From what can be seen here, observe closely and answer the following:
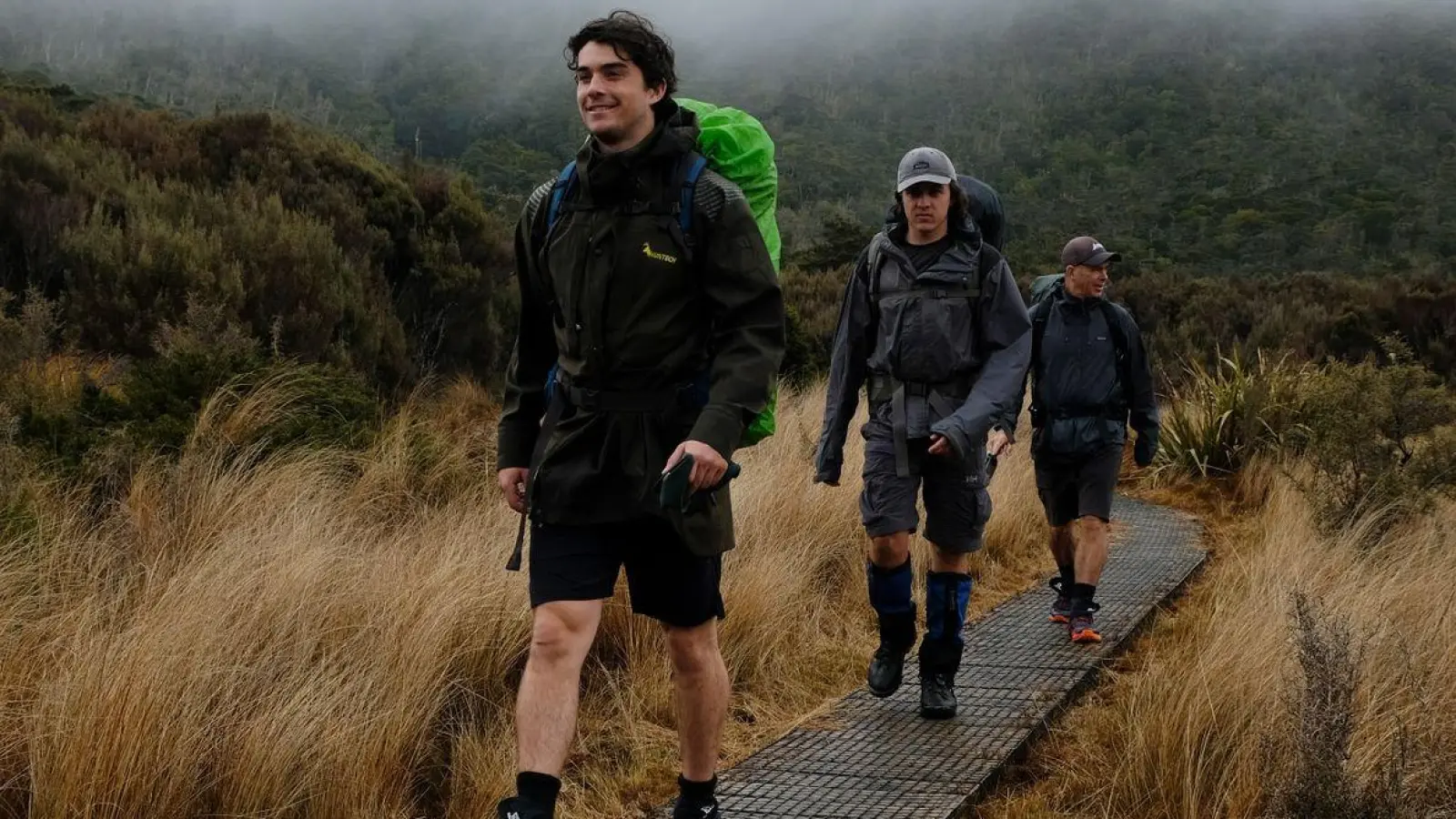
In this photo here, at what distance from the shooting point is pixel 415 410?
27.0 ft

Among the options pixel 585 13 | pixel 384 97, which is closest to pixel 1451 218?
pixel 384 97

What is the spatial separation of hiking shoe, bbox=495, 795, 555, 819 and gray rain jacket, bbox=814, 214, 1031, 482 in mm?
Result: 2081

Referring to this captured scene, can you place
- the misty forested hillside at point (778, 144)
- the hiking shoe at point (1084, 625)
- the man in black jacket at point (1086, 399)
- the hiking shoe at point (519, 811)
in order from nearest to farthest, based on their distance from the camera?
the hiking shoe at point (519, 811) < the hiking shoe at point (1084, 625) < the man in black jacket at point (1086, 399) < the misty forested hillside at point (778, 144)

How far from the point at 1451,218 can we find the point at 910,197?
2169 inches

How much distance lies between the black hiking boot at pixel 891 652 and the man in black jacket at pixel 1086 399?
4.20 ft

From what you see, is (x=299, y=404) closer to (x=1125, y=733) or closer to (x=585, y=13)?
(x=1125, y=733)

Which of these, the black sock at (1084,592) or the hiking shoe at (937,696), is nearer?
the hiking shoe at (937,696)

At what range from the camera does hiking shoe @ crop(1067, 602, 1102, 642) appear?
17.0 ft

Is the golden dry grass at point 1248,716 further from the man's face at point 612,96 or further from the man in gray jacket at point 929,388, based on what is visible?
the man's face at point 612,96

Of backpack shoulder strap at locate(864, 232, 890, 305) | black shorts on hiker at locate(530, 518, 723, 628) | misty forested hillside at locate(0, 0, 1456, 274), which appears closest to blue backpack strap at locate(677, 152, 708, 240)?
black shorts on hiker at locate(530, 518, 723, 628)

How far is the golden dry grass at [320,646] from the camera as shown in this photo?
114 inches

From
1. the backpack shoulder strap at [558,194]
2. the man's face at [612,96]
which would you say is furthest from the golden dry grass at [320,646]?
the man's face at [612,96]

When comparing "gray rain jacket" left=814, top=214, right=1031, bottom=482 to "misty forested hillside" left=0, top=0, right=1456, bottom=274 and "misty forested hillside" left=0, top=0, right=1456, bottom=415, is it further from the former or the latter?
"misty forested hillside" left=0, top=0, right=1456, bottom=274

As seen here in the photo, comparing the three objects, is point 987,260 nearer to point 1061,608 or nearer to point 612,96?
point 612,96
